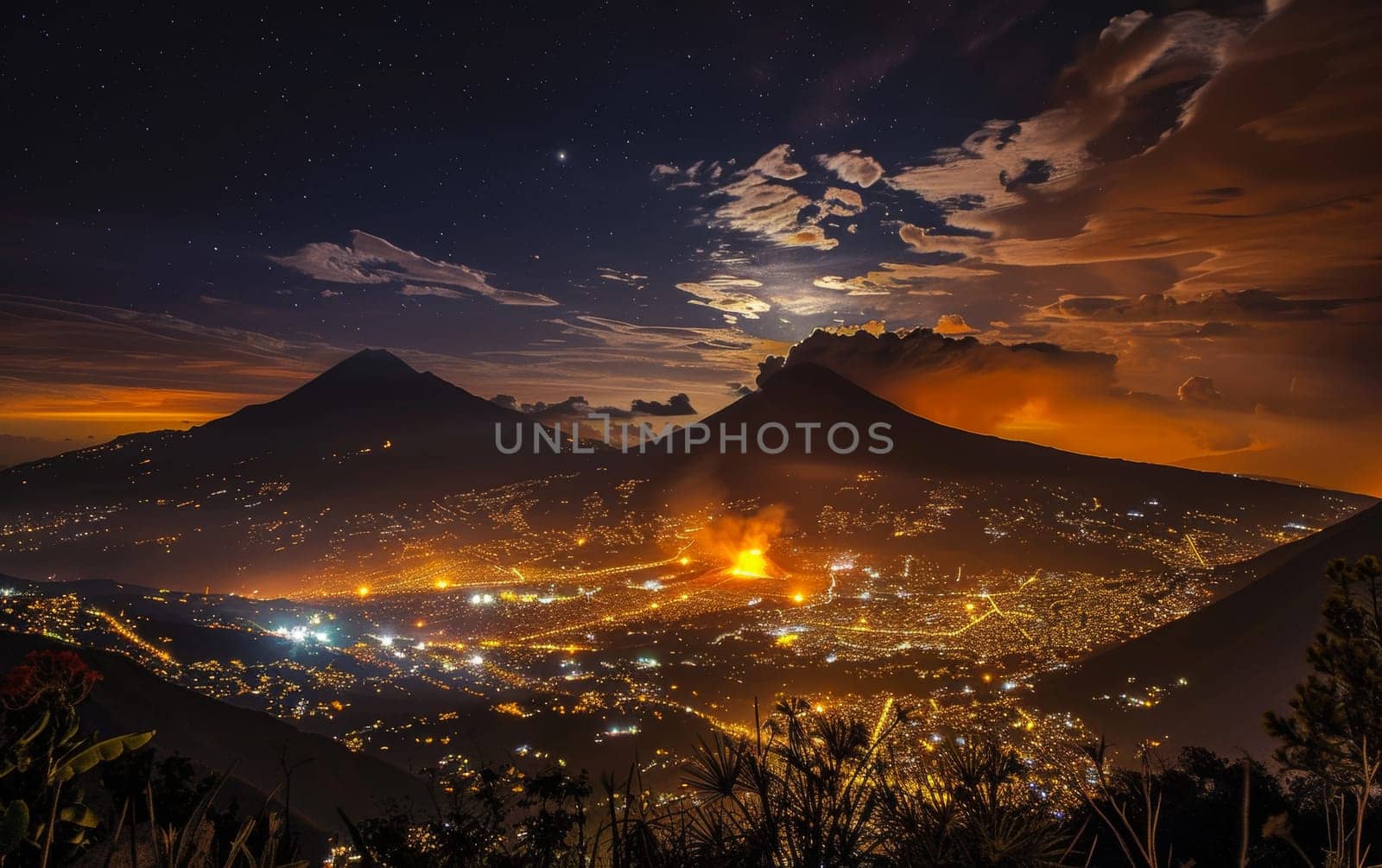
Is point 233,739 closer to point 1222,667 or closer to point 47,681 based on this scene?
point 47,681

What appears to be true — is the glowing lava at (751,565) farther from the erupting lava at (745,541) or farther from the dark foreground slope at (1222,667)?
the dark foreground slope at (1222,667)

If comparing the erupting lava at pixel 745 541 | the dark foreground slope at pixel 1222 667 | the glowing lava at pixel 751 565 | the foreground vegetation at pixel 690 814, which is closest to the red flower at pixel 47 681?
the foreground vegetation at pixel 690 814

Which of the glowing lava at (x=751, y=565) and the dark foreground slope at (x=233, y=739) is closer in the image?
the dark foreground slope at (x=233, y=739)

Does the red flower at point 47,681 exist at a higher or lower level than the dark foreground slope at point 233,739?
higher

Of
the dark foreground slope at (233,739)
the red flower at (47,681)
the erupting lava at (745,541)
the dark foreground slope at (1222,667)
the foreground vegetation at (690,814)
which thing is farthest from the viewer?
the erupting lava at (745,541)

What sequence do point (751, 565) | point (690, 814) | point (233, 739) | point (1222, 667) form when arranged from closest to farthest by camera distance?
point (690, 814)
point (233, 739)
point (1222, 667)
point (751, 565)

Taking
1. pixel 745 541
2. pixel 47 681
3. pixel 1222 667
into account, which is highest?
pixel 47 681

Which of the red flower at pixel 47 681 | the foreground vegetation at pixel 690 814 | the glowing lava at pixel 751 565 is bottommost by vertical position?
the glowing lava at pixel 751 565

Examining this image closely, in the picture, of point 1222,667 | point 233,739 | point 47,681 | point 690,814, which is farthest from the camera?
point 1222,667

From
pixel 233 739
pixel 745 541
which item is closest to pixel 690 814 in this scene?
pixel 233 739
